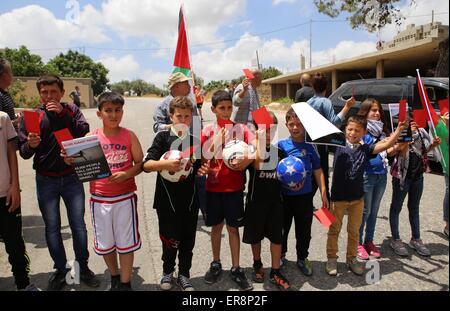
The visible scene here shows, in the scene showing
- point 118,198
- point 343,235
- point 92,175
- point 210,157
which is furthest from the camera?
point 343,235

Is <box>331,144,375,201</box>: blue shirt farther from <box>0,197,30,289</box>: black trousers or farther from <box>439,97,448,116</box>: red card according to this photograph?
<box>0,197,30,289</box>: black trousers

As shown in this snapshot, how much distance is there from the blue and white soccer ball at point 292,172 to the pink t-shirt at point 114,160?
130 cm

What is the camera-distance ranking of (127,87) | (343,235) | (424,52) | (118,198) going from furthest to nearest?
1. (127,87)
2. (424,52)
3. (343,235)
4. (118,198)

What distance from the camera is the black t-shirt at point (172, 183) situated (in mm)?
2859

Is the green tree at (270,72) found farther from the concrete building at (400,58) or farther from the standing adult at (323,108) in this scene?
the standing adult at (323,108)

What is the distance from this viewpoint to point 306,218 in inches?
127

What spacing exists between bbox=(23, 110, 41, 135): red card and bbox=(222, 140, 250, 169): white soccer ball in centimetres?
155

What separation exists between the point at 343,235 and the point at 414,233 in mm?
803

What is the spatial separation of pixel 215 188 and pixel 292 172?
27.8 inches

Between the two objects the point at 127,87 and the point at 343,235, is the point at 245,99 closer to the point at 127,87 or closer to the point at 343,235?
the point at 343,235

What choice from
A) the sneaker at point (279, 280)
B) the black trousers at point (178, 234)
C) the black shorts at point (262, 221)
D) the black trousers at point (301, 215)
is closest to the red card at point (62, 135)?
the black trousers at point (178, 234)

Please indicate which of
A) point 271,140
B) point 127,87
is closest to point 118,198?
point 271,140

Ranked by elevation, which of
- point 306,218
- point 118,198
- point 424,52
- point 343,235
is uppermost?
point 424,52

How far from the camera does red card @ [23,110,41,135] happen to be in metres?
2.71
